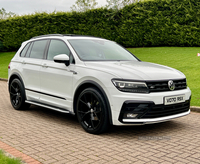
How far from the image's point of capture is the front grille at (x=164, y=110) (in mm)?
4661

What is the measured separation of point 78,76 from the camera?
17.6 feet

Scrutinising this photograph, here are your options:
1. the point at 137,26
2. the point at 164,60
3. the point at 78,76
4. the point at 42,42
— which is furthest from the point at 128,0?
the point at 78,76

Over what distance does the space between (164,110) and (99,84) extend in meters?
1.24

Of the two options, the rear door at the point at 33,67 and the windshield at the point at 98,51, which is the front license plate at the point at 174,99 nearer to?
the windshield at the point at 98,51

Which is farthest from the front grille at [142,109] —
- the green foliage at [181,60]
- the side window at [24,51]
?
the side window at [24,51]

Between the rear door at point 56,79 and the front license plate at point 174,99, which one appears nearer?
the front license plate at point 174,99

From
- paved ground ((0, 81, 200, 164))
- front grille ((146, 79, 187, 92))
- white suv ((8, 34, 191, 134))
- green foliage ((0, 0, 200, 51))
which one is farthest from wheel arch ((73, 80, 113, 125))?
green foliage ((0, 0, 200, 51))

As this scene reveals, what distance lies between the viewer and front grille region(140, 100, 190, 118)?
4661 millimetres

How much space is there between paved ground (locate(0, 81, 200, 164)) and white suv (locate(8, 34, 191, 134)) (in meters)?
0.37

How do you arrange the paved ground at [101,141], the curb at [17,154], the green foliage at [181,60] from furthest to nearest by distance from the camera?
the green foliage at [181,60] < the paved ground at [101,141] < the curb at [17,154]

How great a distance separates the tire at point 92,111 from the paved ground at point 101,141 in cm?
17

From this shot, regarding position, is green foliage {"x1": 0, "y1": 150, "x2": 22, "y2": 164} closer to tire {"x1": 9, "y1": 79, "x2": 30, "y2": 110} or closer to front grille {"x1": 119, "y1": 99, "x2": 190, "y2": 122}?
front grille {"x1": 119, "y1": 99, "x2": 190, "y2": 122}

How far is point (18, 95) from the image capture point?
24.1ft

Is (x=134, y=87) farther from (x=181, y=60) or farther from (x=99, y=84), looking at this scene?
(x=181, y=60)
